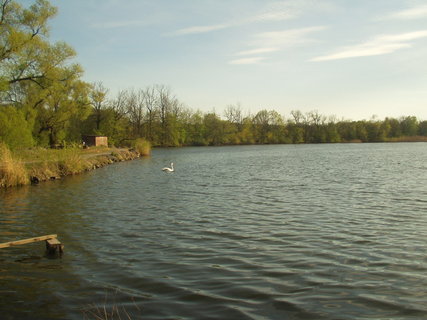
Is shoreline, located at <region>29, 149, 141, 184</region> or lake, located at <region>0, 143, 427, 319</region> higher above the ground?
shoreline, located at <region>29, 149, 141, 184</region>

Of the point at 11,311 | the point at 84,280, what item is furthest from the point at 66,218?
the point at 11,311

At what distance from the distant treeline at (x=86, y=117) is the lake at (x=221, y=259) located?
2145 centimetres

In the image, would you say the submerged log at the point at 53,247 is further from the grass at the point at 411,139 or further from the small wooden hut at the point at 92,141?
the grass at the point at 411,139

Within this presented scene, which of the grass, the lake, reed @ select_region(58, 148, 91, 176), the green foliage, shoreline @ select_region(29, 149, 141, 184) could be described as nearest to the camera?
the lake

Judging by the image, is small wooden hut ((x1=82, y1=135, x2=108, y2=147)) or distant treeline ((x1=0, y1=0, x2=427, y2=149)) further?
small wooden hut ((x1=82, y1=135, x2=108, y2=147))

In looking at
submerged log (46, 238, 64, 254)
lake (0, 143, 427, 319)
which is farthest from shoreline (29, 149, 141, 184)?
submerged log (46, 238, 64, 254)

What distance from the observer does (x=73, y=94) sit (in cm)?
4300

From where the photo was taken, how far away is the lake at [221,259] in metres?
5.97

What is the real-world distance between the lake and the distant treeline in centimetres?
2145

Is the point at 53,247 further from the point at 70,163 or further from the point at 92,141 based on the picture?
the point at 92,141

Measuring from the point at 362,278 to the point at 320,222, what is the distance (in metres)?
4.48

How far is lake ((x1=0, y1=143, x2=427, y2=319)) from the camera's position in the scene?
5.97 m

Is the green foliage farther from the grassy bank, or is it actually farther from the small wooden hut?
the small wooden hut

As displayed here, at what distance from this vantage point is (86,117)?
4888 centimetres
